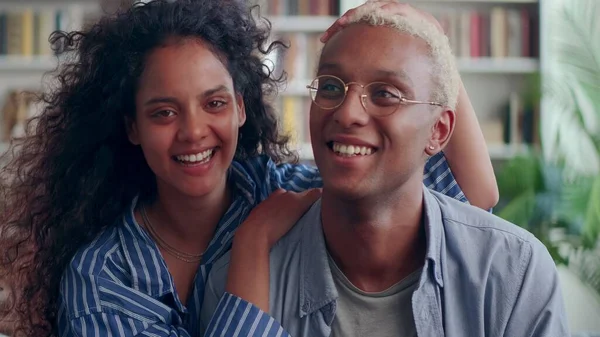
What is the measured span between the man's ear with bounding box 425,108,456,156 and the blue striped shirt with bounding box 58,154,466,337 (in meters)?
0.27

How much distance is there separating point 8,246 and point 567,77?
2868 mm

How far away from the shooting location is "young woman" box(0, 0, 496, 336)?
1840 mm

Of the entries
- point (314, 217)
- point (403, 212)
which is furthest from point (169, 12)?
point (403, 212)

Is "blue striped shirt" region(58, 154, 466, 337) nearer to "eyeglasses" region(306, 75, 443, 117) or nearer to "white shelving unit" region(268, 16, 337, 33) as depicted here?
"eyeglasses" region(306, 75, 443, 117)

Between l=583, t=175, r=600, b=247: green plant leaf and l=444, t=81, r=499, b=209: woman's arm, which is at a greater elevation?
l=444, t=81, r=499, b=209: woman's arm

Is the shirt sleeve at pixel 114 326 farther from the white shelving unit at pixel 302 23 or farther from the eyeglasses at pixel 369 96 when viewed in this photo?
the white shelving unit at pixel 302 23

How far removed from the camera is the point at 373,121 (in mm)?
1559

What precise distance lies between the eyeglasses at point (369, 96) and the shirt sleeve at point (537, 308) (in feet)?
1.20

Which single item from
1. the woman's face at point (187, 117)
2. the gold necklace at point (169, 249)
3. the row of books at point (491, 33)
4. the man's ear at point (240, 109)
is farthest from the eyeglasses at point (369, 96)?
the row of books at point (491, 33)

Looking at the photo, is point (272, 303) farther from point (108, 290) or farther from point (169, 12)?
point (169, 12)

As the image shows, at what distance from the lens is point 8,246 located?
2.21 metres

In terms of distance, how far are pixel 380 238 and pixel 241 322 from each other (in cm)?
30

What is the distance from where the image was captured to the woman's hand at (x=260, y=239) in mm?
1677

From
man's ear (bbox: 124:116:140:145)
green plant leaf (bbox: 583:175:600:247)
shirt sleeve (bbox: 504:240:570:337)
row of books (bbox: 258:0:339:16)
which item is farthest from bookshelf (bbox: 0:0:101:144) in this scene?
shirt sleeve (bbox: 504:240:570:337)
